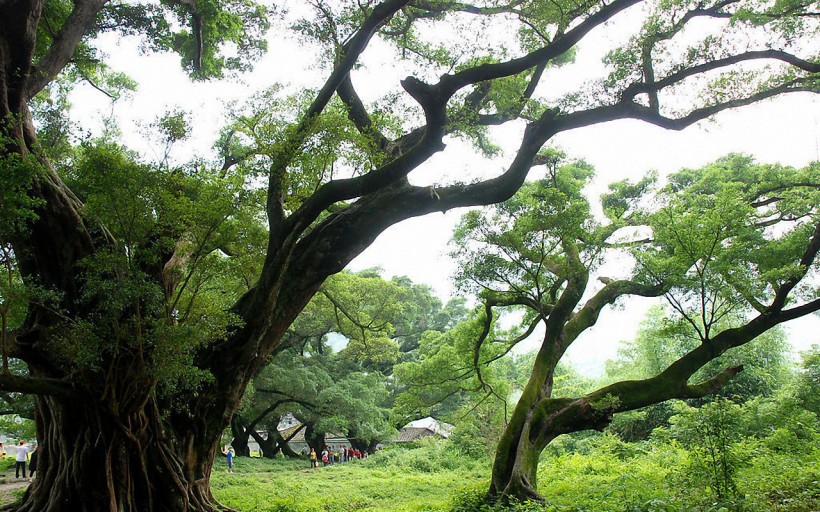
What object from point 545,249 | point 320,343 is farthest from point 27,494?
point 320,343

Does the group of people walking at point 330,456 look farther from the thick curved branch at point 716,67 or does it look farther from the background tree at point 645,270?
the thick curved branch at point 716,67

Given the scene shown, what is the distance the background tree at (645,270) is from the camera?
7.20m

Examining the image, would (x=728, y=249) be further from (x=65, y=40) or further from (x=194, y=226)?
(x=65, y=40)

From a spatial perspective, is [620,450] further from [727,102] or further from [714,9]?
[714,9]

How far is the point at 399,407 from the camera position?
35.1ft

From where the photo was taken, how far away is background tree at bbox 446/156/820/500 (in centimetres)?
720

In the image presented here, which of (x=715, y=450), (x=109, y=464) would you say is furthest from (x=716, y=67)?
(x=109, y=464)

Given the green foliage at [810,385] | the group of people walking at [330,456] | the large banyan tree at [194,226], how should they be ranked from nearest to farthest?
the large banyan tree at [194,226] → the green foliage at [810,385] → the group of people walking at [330,456]

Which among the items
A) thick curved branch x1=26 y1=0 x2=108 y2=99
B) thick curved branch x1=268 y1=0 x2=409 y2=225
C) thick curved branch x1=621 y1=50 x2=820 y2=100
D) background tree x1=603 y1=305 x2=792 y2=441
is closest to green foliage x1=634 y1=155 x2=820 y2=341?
thick curved branch x1=621 y1=50 x2=820 y2=100

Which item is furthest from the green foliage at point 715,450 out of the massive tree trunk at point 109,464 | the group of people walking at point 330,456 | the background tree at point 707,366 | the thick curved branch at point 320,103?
the group of people walking at point 330,456

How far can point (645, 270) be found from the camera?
26.6 ft

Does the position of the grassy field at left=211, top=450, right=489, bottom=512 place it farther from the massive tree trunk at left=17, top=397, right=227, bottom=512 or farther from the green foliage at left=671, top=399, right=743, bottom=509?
the green foliage at left=671, top=399, right=743, bottom=509

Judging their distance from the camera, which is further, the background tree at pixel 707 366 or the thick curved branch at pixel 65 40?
the background tree at pixel 707 366

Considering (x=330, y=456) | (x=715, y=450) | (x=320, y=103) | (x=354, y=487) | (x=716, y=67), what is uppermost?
(x=716, y=67)
